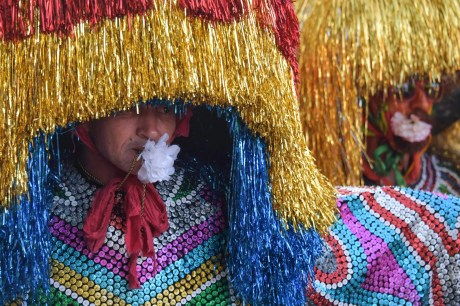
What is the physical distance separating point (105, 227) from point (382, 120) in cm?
135

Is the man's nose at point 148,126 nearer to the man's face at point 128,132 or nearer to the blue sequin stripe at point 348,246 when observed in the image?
the man's face at point 128,132

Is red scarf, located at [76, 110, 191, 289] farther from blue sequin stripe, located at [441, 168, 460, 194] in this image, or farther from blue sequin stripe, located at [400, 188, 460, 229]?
blue sequin stripe, located at [441, 168, 460, 194]

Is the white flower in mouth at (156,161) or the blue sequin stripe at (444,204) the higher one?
the white flower in mouth at (156,161)

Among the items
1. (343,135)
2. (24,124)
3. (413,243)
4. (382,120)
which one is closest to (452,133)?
(382,120)

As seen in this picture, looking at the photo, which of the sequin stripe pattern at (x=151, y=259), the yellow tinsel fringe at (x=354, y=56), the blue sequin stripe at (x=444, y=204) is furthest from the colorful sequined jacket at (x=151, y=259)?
the yellow tinsel fringe at (x=354, y=56)

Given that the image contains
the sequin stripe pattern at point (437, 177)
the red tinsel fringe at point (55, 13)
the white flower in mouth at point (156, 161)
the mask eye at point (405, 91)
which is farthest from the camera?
the sequin stripe pattern at point (437, 177)

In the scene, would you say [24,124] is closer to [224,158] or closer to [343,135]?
[224,158]

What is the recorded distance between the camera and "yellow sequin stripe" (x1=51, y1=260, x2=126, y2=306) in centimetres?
199

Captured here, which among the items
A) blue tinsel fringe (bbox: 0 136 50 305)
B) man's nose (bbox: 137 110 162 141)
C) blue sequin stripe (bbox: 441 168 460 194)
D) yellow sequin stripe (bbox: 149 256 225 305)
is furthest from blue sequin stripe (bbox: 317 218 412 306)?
blue sequin stripe (bbox: 441 168 460 194)

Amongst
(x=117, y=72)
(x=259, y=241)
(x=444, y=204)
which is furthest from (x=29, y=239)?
(x=444, y=204)

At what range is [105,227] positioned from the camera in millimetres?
1978

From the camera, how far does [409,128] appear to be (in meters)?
3.02

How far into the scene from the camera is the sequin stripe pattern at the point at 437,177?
3.06 metres

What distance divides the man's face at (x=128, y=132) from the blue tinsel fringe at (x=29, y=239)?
0.14 m
